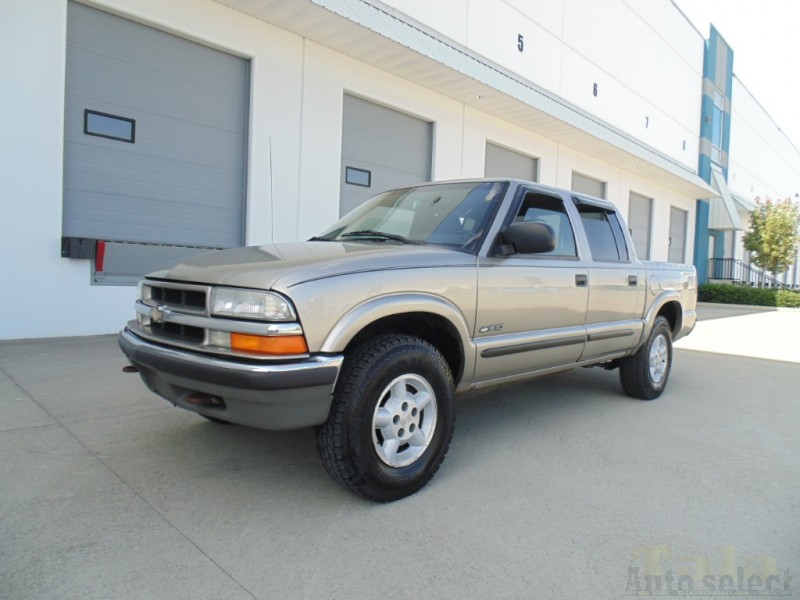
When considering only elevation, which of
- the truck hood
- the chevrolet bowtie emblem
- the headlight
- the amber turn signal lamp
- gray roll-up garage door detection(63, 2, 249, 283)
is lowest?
the amber turn signal lamp

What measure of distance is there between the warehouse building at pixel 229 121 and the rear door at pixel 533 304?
144 inches

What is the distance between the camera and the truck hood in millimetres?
2662

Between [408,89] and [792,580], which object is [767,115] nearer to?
[408,89]

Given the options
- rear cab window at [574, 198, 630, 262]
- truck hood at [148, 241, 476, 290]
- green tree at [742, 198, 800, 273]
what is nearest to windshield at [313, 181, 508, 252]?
truck hood at [148, 241, 476, 290]

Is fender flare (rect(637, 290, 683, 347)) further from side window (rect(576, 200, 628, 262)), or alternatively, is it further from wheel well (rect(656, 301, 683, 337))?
side window (rect(576, 200, 628, 262))

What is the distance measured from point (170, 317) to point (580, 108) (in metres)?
15.8

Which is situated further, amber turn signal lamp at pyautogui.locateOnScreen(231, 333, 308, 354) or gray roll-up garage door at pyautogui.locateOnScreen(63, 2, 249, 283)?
gray roll-up garage door at pyautogui.locateOnScreen(63, 2, 249, 283)

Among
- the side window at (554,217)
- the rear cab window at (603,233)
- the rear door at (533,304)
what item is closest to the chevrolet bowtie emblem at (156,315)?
the rear door at (533,304)

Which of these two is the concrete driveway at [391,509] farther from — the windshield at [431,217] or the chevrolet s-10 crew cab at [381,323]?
the windshield at [431,217]

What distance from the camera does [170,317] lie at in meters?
2.92

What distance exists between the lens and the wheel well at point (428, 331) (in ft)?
9.86

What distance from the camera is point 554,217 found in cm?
439

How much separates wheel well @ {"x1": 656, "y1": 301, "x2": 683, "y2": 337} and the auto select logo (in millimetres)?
3631

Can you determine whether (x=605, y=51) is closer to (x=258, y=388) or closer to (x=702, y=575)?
(x=702, y=575)
